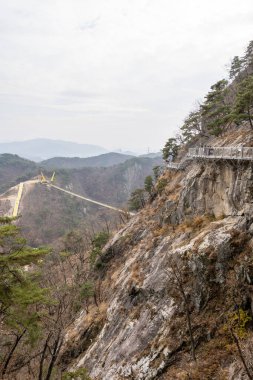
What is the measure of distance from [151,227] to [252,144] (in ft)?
56.3

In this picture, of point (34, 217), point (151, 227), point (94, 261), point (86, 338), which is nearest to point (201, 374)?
point (86, 338)

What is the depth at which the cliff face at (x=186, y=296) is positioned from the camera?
58.9 feet

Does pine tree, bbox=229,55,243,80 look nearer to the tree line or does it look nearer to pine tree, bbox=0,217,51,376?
the tree line

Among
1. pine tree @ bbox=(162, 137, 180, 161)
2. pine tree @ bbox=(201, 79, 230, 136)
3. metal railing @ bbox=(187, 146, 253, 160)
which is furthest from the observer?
pine tree @ bbox=(162, 137, 180, 161)

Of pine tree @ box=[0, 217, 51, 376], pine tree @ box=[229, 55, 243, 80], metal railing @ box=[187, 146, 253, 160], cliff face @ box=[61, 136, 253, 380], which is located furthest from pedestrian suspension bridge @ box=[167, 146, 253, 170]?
pine tree @ box=[229, 55, 243, 80]

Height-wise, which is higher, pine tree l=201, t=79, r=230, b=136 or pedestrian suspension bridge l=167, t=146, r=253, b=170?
pine tree l=201, t=79, r=230, b=136

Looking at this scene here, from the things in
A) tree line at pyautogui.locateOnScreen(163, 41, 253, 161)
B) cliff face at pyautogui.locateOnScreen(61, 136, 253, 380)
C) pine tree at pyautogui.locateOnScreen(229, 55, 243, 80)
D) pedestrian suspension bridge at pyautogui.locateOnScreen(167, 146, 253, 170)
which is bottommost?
cliff face at pyautogui.locateOnScreen(61, 136, 253, 380)

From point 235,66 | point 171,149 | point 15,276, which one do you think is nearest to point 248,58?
point 235,66

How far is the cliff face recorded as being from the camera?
18.0 m

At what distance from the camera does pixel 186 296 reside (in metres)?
20.9

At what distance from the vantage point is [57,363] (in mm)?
32688

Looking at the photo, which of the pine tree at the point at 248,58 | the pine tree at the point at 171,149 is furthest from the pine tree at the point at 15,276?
the pine tree at the point at 248,58

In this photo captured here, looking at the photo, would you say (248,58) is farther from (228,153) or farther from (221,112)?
(228,153)

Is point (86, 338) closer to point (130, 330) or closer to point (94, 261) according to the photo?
point (130, 330)
